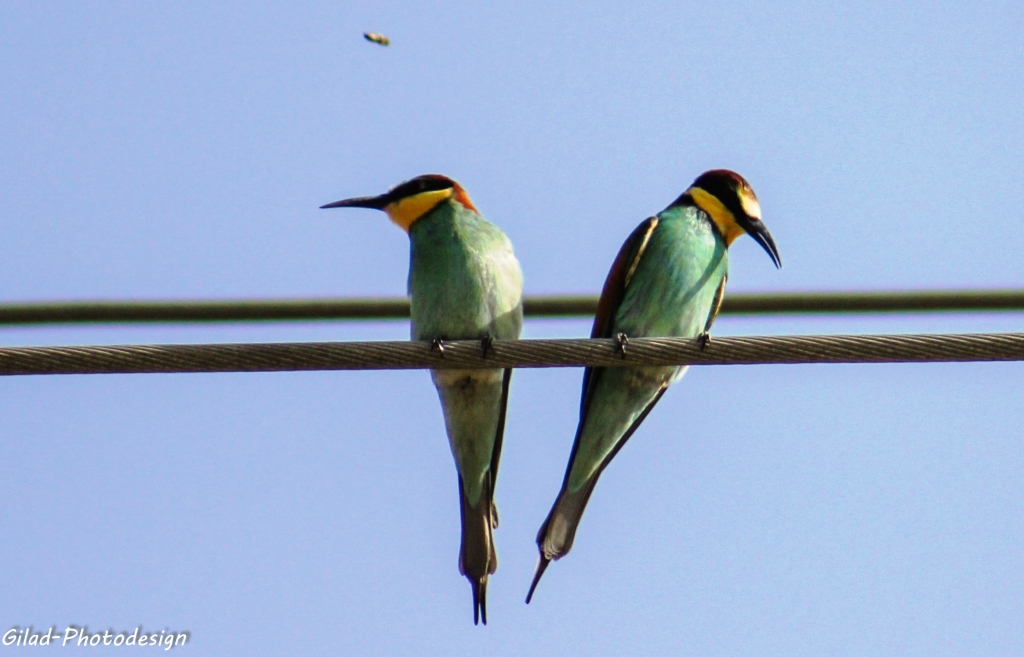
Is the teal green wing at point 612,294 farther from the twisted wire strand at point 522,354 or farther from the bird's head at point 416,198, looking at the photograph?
the twisted wire strand at point 522,354

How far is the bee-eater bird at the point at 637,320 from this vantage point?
3.88 m

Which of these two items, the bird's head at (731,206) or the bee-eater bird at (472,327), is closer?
the bee-eater bird at (472,327)

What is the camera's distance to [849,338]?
2576mm

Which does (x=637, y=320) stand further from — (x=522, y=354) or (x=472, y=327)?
(x=522, y=354)

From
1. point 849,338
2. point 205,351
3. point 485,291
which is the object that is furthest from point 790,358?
point 485,291

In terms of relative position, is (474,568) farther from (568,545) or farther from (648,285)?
(648,285)

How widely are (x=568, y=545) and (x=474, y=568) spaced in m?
0.28

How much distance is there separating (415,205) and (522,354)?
63.3 inches

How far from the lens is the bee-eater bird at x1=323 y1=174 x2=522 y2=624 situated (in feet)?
12.4

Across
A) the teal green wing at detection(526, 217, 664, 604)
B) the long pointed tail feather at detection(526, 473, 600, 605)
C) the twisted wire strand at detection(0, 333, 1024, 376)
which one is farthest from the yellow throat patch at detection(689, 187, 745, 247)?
the twisted wire strand at detection(0, 333, 1024, 376)

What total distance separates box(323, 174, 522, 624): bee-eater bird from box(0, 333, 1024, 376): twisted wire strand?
3.44 ft

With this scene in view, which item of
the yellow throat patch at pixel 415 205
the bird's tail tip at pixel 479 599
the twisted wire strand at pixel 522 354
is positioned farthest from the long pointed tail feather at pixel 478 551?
the twisted wire strand at pixel 522 354

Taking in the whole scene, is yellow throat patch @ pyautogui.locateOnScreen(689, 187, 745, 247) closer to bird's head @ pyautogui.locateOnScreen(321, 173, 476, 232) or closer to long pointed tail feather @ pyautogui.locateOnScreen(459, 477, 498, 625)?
bird's head @ pyautogui.locateOnScreen(321, 173, 476, 232)

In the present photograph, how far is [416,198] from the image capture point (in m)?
4.21
